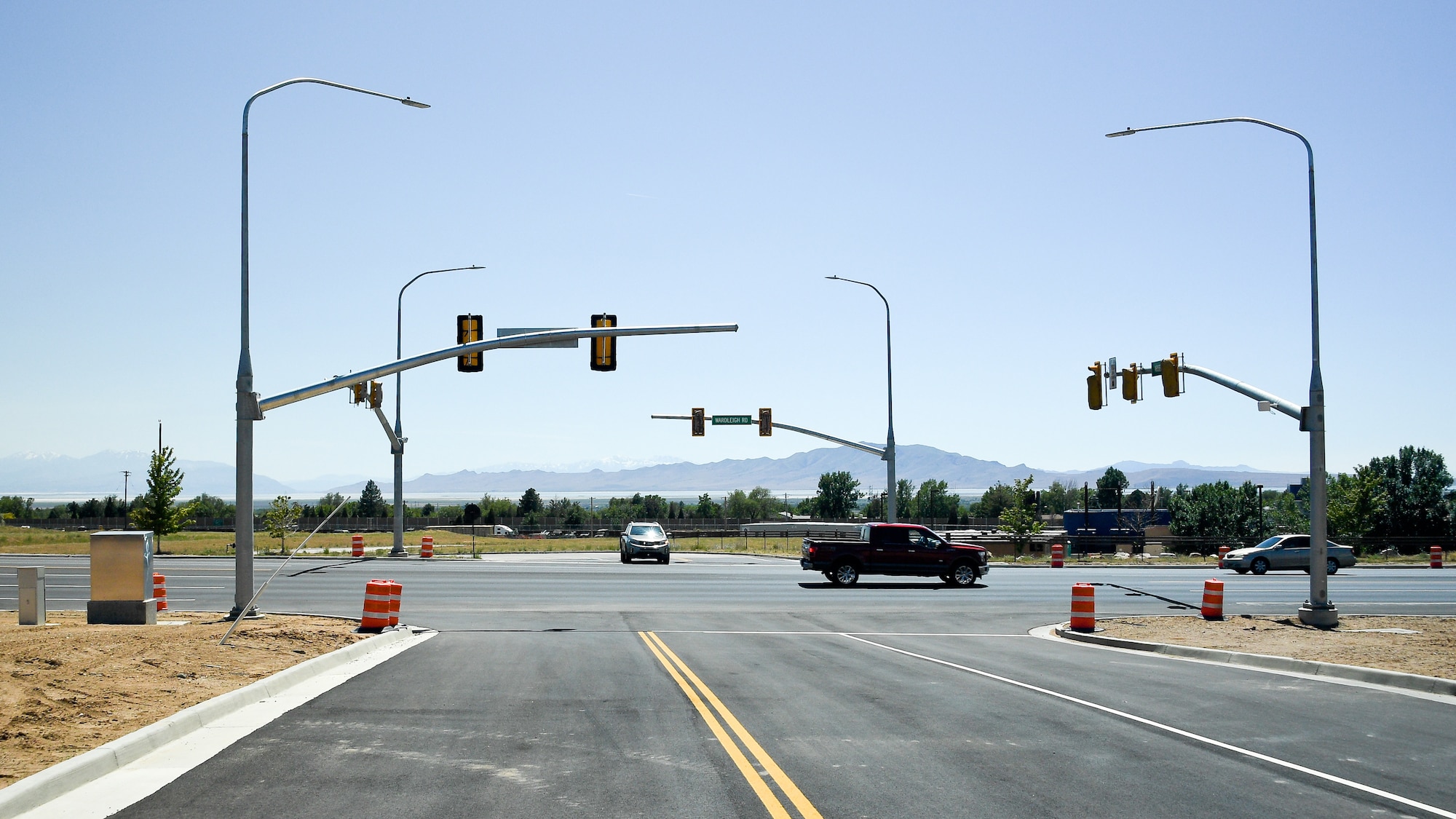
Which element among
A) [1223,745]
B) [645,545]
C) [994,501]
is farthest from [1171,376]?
[994,501]

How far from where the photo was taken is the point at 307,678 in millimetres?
12695

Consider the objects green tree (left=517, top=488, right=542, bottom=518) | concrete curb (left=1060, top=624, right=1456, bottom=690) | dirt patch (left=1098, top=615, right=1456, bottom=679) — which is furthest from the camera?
green tree (left=517, top=488, right=542, bottom=518)

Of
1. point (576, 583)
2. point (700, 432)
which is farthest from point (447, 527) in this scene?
point (576, 583)

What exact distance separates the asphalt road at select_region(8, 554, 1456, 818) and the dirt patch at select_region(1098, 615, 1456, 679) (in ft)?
5.09

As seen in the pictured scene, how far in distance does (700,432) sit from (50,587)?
27.1m

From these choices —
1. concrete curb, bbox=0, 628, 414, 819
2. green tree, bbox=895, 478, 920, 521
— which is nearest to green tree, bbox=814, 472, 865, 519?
green tree, bbox=895, 478, 920, 521

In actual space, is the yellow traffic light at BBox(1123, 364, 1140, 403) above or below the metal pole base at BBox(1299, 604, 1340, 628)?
above

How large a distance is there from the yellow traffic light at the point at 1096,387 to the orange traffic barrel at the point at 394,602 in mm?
17943

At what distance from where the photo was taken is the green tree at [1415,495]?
245 ft

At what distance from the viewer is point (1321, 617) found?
20.1 m

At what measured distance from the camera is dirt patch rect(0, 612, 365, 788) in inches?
333

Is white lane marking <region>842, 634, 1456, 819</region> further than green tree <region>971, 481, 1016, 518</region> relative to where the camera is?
No

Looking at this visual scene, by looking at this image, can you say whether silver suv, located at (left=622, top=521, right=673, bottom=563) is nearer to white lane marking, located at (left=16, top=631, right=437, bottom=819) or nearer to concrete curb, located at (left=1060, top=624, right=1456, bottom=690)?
concrete curb, located at (left=1060, top=624, right=1456, bottom=690)

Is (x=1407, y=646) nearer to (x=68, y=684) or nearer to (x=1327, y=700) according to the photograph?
(x=1327, y=700)
